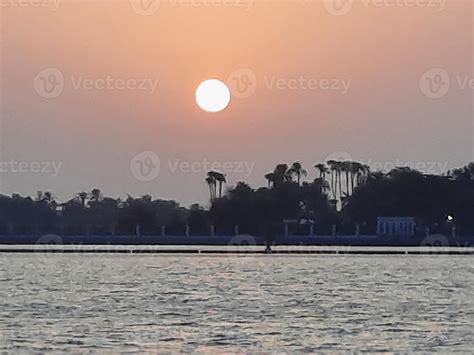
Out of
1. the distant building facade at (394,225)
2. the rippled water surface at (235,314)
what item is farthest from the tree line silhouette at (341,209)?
the rippled water surface at (235,314)

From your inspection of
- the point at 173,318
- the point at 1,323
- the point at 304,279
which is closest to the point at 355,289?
the point at 304,279

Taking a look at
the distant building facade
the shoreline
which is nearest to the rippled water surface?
the shoreline

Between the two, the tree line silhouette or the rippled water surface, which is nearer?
the rippled water surface

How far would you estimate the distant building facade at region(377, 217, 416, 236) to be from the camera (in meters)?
184

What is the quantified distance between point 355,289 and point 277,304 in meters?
12.8

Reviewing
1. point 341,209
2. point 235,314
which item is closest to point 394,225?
point 341,209

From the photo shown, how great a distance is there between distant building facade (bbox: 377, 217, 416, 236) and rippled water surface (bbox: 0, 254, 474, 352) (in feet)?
363

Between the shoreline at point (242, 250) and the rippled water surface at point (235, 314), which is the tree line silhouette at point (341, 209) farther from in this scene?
the rippled water surface at point (235, 314)

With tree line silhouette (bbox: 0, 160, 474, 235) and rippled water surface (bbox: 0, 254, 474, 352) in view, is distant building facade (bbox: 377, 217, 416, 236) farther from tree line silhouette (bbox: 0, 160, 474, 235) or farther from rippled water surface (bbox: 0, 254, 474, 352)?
rippled water surface (bbox: 0, 254, 474, 352)

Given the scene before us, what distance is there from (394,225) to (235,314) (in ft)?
468

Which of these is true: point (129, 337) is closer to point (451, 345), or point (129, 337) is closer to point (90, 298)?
point (451, 345)

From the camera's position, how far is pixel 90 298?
54.0 m

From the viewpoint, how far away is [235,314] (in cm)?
4478

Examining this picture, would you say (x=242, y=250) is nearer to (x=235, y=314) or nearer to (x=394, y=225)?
(x=394, y=225)
